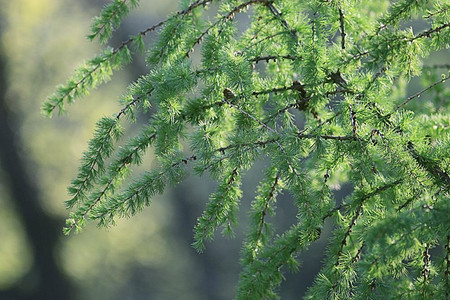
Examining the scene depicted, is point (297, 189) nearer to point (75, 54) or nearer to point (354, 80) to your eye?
point (354, 80)

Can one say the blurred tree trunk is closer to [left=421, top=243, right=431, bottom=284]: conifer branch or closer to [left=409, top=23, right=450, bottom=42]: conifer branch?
[left=421, top=243, right=431, bottom=284]: conifer branch

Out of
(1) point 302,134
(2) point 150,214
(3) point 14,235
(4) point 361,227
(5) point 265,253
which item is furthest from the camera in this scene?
(2) point 150,214

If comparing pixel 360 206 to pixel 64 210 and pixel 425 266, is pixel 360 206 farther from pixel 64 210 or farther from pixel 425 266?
pixel 64 210

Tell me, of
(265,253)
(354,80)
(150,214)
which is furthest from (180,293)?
(354,80)

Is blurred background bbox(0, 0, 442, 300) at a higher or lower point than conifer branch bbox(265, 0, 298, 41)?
higher

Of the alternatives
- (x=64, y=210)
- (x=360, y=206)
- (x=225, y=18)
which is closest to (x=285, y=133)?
(x=360, y=206)

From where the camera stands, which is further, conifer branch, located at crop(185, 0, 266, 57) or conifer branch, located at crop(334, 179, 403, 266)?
conifer branch, located at crop(185, 0, 266, 57)

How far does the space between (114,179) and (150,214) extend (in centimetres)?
235

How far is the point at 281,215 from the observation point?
3.33m

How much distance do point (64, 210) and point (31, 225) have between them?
197 millimetres

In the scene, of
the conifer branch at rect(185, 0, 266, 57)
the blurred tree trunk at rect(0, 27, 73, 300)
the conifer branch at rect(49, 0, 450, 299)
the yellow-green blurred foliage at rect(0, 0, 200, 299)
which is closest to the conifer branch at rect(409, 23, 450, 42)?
the conifer branch at rect(49, 0, 450, 299)

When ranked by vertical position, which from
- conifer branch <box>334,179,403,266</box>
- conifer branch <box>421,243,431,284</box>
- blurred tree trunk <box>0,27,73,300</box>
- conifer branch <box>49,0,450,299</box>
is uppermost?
blurred tree trunk <box>0,27,73,300</box>

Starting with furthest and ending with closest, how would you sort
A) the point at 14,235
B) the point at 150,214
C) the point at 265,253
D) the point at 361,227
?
the point at 150,214 → the point at 14,235 → the point at 265,253 → the point at 361,227

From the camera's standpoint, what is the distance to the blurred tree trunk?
2803 millimetres
